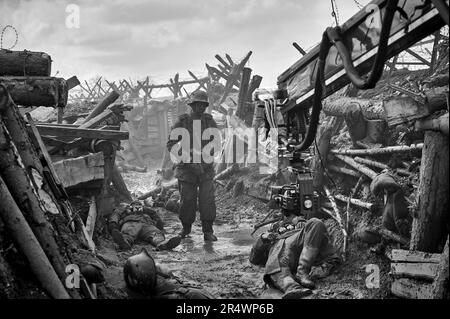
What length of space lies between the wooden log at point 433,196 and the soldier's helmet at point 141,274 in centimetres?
265

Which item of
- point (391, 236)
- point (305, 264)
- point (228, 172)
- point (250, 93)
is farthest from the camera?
point (250, 93)

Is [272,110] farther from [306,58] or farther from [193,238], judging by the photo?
[193,238]

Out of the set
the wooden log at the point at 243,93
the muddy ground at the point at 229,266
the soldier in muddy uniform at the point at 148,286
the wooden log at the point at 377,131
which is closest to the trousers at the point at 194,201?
the muddy ground at the point at 229,266

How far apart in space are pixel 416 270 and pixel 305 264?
1439mm

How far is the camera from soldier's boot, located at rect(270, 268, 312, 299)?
15.1 feet

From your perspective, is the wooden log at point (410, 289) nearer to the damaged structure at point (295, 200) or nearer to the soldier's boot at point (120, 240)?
the damaged structure at point (295, 200)

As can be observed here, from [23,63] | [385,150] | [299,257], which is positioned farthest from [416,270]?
[23,63]

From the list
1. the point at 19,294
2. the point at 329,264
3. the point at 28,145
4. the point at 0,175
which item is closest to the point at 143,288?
the point at 19,294

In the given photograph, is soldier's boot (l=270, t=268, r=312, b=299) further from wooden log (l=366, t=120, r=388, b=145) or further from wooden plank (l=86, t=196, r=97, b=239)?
wooden log (l=366, t=120, r=388, b=145)

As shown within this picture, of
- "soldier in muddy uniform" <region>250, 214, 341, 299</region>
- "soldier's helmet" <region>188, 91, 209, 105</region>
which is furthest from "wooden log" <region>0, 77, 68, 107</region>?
"soldier in muddy uniform" <region>250, 214, 341, 299</region>

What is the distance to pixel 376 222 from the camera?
18.0 feet

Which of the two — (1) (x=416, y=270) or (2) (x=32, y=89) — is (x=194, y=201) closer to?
(2) (x=32, y=89)

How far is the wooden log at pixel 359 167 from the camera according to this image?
20.4 ft

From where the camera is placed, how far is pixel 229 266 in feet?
20.6
